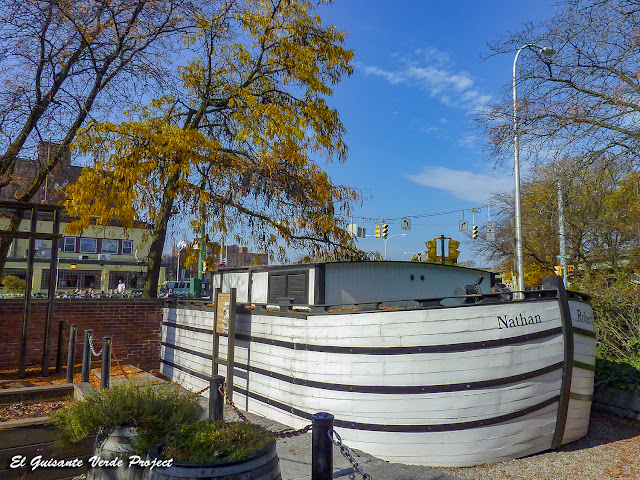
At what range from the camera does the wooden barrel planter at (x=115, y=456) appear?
10.7 ft

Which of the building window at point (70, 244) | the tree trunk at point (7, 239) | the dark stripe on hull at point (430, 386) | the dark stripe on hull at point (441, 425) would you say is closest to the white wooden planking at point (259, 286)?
the dark stripe on hull at point (430, 386)

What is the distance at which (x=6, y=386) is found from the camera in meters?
8.22

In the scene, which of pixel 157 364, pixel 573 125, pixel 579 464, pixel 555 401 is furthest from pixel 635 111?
pixel 157 364

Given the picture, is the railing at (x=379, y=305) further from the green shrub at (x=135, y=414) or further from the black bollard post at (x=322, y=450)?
the green shrub at (x=135, y=414)

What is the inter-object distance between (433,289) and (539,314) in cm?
260

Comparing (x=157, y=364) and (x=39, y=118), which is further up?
(x=39, y=118)

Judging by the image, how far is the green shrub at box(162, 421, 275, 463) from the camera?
9.22 ft

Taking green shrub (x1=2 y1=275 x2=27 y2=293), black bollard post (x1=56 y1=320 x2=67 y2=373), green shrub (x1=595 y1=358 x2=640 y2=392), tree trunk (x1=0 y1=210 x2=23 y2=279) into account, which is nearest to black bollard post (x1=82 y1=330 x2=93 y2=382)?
black bollard post (x1=56 y1=320 x2=67 y2=373)

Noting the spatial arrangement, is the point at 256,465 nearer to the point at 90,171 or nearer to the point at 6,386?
the point at 6,386

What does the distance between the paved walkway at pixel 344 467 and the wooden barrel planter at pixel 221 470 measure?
193 cm

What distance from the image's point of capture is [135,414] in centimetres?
352

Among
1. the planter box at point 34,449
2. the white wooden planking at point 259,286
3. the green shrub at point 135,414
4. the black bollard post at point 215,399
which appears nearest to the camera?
the green shrub at point 135,414

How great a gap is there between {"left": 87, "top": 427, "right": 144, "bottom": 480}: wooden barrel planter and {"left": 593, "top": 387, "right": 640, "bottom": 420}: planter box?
8730 mm

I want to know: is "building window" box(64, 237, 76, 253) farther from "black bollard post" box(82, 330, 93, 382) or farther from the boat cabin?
"black bollard post" box(82, 330, 93, 382)
